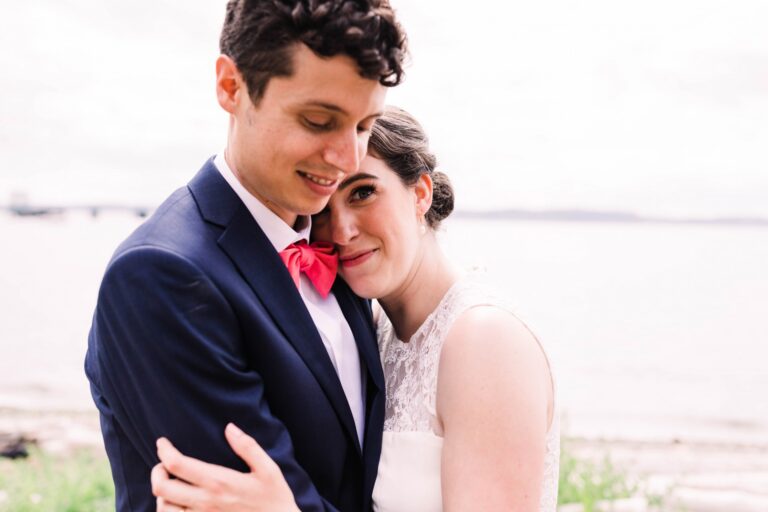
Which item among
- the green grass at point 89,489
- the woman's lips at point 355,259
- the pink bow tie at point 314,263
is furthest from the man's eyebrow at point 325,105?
the green grass at point 89,489

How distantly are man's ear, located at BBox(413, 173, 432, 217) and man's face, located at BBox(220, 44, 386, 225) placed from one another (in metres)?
0.60

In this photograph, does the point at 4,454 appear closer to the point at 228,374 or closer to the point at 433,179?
the point at 433,179

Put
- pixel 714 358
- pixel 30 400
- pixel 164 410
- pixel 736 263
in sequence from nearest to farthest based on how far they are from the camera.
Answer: pixel 164 410
pixel 30 400
pixel 714 358
pixel 736 263

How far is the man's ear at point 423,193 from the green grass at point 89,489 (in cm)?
266

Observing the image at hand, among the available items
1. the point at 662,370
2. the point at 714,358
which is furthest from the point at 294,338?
the point at 714,358

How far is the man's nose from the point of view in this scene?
7.01ft

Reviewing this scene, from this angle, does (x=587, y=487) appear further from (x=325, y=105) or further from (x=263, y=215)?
(x=325, y=105)

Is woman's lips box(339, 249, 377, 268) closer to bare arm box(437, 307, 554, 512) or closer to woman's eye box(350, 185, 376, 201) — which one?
woman's eye box(350, 185, 376, 201)

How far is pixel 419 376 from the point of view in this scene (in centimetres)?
265

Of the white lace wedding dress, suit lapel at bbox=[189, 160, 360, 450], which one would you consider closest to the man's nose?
suit lapel at bbox=[189, 160, 360, 450]

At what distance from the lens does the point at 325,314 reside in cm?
248

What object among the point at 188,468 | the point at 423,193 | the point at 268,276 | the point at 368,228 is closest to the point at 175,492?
the point at 188,468

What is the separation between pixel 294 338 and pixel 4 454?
6.14m

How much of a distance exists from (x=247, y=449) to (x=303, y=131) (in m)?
0.83
